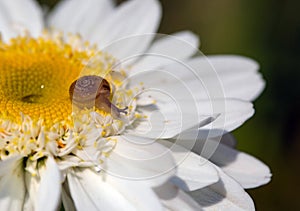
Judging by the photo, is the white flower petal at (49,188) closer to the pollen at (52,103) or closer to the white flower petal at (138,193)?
the pollen at (52,103)

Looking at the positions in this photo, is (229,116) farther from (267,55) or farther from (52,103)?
(267,55)

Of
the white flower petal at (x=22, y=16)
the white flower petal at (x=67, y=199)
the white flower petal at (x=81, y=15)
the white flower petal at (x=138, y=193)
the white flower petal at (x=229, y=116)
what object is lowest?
the white flower petal at (x=67, y=199)

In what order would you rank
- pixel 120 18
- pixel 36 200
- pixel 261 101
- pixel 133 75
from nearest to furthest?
pixel 36 200
pixel 133 75
pixel 120 18
pixel 261 101

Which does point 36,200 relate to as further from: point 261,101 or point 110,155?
point 261,101

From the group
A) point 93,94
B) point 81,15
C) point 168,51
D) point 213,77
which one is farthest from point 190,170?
point 81,15

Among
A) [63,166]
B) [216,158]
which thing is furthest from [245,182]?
[63,166]

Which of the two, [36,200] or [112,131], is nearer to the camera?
[36,200]

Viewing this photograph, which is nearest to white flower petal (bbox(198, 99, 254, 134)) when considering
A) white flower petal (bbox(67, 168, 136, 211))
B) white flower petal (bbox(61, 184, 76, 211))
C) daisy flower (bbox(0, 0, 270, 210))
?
daisy flower (bbox(0, 0, 270, 210))

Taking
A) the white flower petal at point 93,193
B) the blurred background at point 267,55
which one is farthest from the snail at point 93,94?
the blurred background at point 267,55
